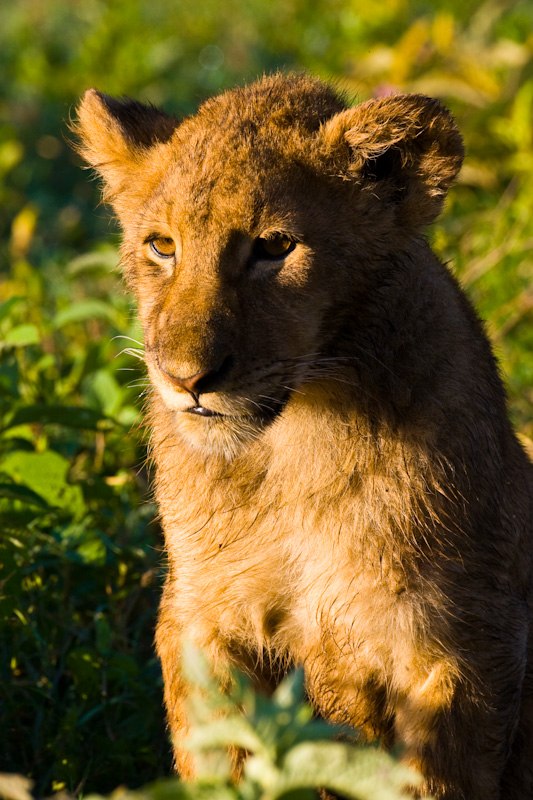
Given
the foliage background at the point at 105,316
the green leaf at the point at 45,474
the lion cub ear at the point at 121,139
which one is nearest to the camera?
the lion cub ear at the point at 121,139

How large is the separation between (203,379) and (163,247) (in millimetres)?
578

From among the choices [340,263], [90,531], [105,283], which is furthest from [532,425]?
[105,283]

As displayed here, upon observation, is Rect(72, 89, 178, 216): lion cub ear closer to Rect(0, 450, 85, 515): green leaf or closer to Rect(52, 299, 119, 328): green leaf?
Rect(0, 450, 85, 515): green leaf

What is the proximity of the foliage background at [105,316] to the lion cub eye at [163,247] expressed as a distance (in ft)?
2.06

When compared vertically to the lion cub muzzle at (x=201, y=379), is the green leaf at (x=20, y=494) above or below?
below

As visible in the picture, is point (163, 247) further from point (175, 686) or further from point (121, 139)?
point (175, 686)

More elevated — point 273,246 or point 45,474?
point 273,246

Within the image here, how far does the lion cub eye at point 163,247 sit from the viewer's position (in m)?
2.87

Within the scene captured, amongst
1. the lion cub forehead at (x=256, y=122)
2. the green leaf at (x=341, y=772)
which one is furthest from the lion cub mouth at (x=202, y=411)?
the green leaf at (x=341, y=772)

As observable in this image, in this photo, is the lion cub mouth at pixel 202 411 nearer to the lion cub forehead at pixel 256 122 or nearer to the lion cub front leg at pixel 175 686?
the lion cub forehead at pixel 256 122

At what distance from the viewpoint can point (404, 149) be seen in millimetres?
2725

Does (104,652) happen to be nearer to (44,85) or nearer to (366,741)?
(366,741)

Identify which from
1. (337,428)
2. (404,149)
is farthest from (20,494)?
(404,149)

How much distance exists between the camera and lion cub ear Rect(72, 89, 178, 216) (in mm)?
3168
